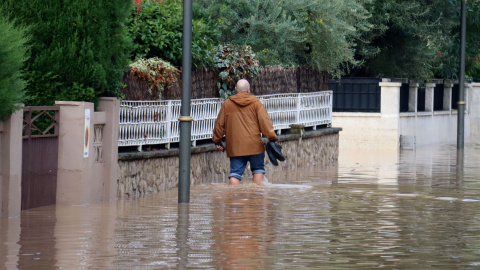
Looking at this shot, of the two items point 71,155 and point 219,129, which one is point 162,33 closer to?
point 219,129

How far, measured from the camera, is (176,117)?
1630cm

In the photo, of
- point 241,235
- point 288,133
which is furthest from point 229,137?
point 288,133

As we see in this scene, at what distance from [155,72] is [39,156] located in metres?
3.81

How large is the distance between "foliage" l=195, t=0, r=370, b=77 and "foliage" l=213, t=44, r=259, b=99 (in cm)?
247

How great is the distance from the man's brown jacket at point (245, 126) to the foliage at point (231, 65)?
3.12 m

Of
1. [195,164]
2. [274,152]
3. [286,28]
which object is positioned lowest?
[195,164]

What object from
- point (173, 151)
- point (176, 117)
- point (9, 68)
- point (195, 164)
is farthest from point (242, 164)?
point (9, 68)

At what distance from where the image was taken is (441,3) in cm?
3112

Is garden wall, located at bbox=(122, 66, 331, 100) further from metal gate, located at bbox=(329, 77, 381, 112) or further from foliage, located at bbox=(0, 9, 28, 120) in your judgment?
metal gate, located at bbox=(329, 77, 381, 112)

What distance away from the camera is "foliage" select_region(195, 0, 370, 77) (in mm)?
22406

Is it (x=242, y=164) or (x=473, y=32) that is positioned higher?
(x=473, y=32)

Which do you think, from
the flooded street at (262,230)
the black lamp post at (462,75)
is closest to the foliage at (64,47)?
the flooded street at (262,230)

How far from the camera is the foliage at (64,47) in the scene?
42.1 feet

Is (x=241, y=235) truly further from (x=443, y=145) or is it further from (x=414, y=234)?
(x=443, y=145)
